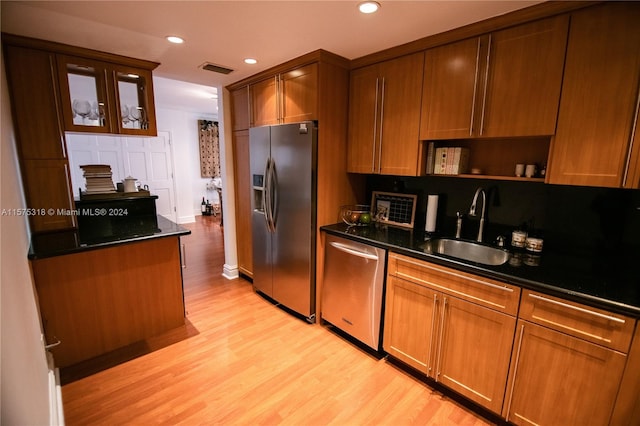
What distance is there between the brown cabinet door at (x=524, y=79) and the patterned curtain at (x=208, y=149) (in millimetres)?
6324

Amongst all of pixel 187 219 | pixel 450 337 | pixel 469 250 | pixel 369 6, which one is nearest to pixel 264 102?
pixel 369 6

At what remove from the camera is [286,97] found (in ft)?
8.82

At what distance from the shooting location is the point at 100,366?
2.16 m

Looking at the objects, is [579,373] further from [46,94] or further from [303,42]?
[46,94]

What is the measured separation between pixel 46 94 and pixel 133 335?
193 cm

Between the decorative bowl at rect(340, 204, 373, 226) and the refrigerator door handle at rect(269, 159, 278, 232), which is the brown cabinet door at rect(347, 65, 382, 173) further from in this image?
the refrigerator door handle at rect(269, 159, 278, 232)

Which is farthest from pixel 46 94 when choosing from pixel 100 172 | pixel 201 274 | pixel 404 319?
pixel 404 319

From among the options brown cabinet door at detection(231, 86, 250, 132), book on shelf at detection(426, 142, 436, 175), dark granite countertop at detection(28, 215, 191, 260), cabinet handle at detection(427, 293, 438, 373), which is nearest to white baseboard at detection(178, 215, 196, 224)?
brown cabinet door at detection(231, 86, 250, 132)

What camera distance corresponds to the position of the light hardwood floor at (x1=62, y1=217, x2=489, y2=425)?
1774mm

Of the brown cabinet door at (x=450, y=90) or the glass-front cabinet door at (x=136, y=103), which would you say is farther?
the glass-front cabinet door at (x=136, y=103)

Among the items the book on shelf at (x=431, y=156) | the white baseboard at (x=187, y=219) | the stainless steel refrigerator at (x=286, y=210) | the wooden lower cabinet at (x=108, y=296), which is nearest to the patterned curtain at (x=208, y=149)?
the white baseboard at (x=187, y=219)

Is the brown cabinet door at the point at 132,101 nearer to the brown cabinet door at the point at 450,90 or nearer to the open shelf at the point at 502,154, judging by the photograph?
the brown cabinet door at the point at 450,90

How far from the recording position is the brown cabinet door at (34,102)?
6.77ft

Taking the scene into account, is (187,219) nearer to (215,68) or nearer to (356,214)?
(215,68)
